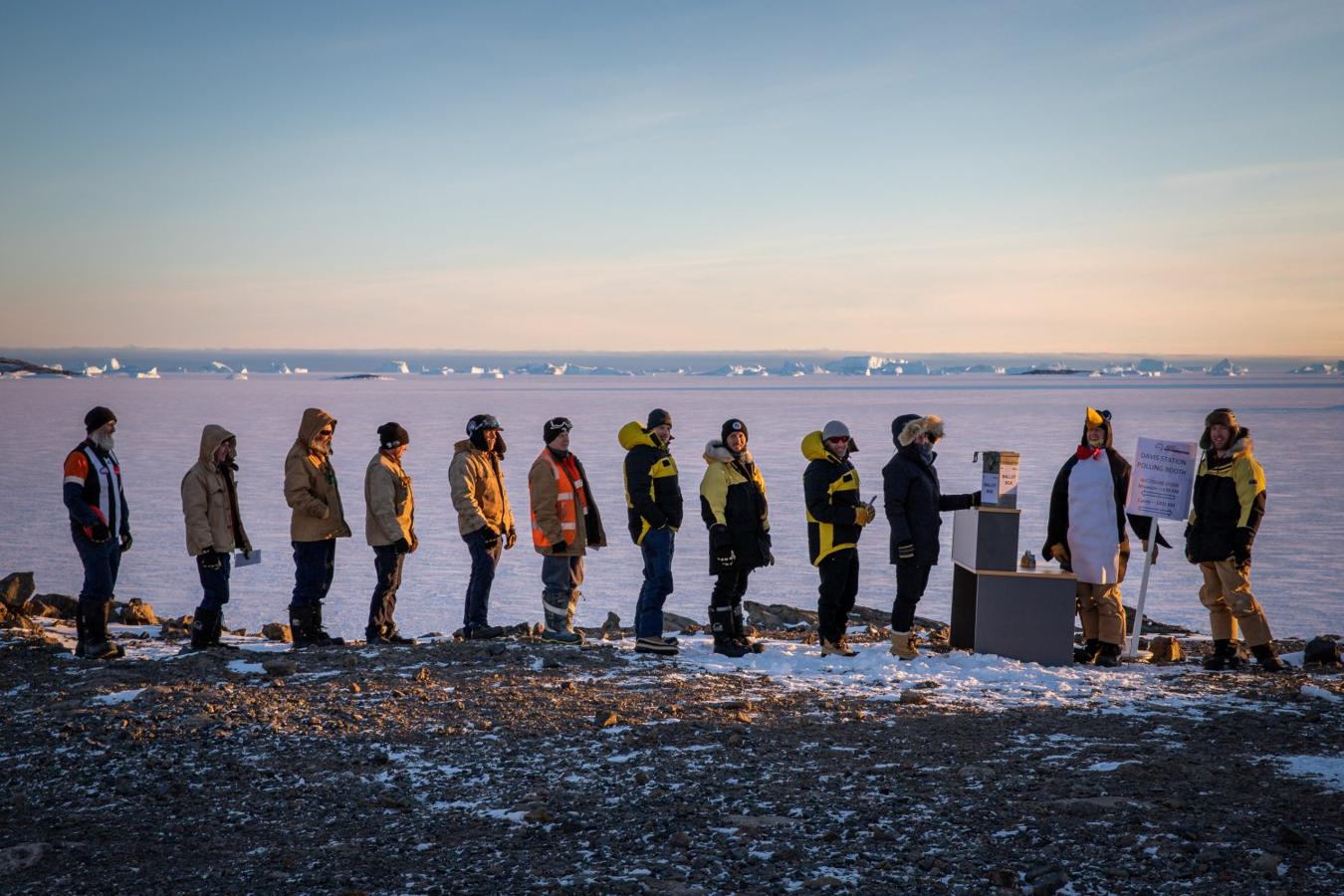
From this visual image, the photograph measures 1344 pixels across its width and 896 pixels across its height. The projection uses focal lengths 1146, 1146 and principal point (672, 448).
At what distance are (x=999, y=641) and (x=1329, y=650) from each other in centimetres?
234

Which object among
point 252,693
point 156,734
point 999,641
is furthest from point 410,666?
point 999,641

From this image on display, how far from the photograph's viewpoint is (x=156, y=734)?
20.4ft

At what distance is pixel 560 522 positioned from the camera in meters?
8.46

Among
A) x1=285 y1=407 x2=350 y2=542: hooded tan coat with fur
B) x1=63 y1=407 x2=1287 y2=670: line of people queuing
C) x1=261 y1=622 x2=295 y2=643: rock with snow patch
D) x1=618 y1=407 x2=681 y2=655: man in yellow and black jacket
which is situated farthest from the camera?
x1=261 y1=622 x2=295 y2=643: rock with snow patch

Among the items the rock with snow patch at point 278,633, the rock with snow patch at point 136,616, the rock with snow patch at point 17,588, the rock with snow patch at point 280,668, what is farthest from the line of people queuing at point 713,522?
the rock with snow patch at point 17,588

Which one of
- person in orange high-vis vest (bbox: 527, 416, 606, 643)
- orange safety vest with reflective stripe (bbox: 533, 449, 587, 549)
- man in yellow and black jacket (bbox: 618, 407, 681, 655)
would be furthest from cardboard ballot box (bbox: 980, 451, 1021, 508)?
orange safety vest with reflective stripe (bbox: 533, 449, 587, 549)

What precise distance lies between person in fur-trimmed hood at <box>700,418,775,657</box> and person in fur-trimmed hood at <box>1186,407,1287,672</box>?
3098 mm

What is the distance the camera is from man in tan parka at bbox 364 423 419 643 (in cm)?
859

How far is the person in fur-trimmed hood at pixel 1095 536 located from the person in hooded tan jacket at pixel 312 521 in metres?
5.29

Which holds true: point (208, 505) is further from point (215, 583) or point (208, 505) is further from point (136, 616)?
point (136, 616)

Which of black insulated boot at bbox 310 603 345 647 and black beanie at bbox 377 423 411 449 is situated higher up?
black beanie at bbox 377 423 411 449

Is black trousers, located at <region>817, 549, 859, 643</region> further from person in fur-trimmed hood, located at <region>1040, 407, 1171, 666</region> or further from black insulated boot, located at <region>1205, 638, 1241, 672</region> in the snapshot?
black insulated boot, located at <region>1205, 638, 1241, 672</region>

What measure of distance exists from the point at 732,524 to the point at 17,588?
23.8ft

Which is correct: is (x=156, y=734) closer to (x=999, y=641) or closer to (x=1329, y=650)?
(x=999, y=641)
